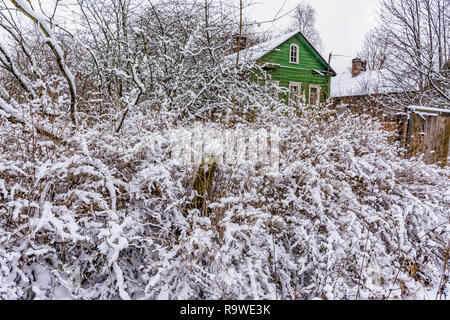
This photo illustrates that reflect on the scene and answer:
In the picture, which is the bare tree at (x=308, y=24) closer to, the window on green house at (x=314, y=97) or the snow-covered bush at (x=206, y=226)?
the window on green house at (x=314, y=97)

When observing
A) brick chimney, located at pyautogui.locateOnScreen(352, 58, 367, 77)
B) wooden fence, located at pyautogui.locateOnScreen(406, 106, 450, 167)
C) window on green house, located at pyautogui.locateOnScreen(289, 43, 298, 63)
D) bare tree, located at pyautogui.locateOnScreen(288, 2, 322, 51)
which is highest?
bare tree, located at pyautogui.locateOnScreen(288, 2, 322, 51)

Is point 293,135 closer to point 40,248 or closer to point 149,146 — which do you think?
point 149,146

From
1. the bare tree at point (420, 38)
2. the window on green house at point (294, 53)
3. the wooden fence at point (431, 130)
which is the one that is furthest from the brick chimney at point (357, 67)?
the wooden fence at point (431, 130)

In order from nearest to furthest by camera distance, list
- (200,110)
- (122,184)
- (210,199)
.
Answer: (122,184)
(210,199)
(200,110)

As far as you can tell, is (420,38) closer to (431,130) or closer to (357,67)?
(431,130)

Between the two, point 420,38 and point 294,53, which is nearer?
point 420,38

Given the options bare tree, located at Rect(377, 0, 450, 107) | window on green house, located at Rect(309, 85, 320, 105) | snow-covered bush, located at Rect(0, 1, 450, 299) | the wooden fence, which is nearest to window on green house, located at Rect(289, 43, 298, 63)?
window on green house, located at Rect(309, 85, 320, 105)

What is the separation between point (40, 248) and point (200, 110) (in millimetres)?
3717

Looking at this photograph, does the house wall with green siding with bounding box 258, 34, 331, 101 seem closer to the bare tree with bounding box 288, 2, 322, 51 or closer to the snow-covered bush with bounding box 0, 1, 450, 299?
the snow-covered bush with bounding box 0, 1, 450, 299

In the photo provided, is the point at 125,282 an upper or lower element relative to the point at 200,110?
lower

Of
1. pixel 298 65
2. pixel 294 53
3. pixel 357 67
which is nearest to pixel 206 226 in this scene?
pixel 298 65

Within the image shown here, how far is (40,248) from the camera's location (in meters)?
2.08

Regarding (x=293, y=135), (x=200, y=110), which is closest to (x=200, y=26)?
(x=200, y=110)

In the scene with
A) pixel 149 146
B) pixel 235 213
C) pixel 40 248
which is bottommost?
pixel 40 248
